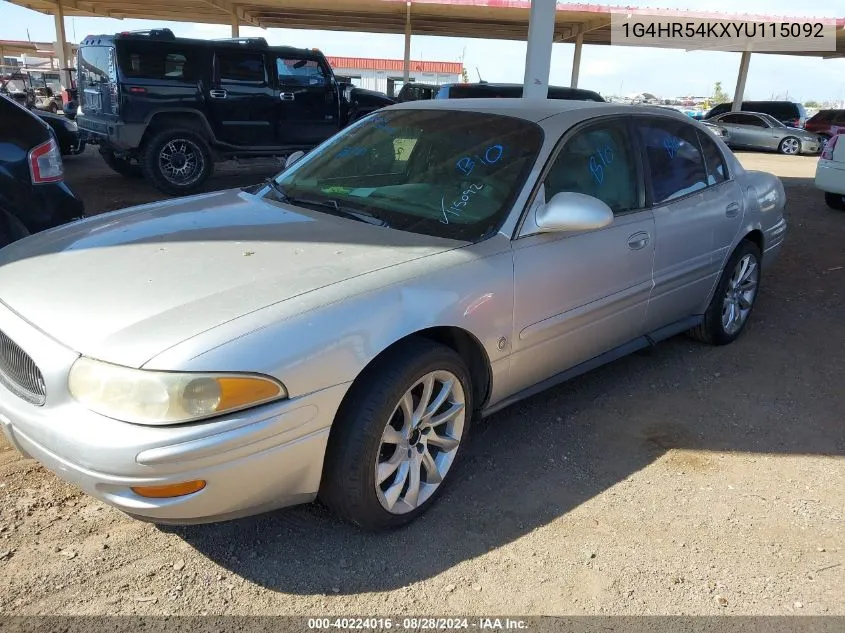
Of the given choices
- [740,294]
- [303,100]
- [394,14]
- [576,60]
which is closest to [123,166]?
[303,100]

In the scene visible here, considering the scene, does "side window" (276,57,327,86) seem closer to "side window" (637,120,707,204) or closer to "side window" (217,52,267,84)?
"side window" (217,52,267,84)

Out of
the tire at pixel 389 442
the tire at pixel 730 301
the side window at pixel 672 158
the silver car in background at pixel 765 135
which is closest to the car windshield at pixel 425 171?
the tire at pixel 389 442

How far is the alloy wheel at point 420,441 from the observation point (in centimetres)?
248

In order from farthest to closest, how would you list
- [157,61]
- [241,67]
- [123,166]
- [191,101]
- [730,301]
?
[123,166] < [241,67] < [191,101] < [157,61] < [730,301]

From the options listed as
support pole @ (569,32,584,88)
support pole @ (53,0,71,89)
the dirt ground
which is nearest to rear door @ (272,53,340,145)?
the dirt ground

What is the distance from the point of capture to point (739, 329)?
4.65 m

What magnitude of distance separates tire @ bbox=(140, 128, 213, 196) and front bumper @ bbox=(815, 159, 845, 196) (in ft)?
28.4

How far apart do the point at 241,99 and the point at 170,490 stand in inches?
345

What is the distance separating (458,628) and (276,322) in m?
1.15

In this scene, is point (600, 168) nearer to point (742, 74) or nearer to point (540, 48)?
point (540, 48)

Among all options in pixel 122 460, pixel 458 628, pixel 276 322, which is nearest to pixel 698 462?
pixel 458 628

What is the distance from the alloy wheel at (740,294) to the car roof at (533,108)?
1.28 meters

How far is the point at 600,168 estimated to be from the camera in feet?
11.0

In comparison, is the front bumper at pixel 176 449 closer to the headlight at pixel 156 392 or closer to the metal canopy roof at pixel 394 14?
the headlight at pixel 156 392
